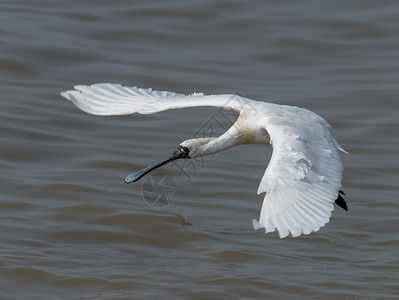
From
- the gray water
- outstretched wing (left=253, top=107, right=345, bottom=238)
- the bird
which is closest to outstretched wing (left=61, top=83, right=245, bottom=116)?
the bird

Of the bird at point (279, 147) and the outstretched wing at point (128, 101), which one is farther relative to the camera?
the outstretched wing at point (128, 101)

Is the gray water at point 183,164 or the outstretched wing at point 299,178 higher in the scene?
the outstretched wing at point 299,178

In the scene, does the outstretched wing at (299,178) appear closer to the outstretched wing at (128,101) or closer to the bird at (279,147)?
the bird at (279,147)

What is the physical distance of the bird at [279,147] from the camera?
6289mm

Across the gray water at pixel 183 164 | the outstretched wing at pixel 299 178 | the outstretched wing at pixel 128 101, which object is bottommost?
the gray water at pixel 183 164

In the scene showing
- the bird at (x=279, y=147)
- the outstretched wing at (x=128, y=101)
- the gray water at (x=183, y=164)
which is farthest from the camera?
the outstretched wing at (x=128, y=101)

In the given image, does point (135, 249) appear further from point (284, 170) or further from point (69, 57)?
point (69, 57)

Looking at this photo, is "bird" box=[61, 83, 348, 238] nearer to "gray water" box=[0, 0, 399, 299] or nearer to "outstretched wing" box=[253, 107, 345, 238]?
"outstretched wing" box=[253, 107, 345, 238]

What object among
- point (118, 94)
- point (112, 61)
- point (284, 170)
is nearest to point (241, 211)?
point (118, 94)

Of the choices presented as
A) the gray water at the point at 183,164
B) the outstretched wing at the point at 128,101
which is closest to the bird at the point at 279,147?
the outstretched wing at the point at 128,101

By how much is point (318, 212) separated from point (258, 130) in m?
2.13

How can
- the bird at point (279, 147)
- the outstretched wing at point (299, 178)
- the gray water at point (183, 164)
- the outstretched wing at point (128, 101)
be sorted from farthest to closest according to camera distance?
the outstretched wing at point (128, 101) < the gray water at point (183, 164) < the bird at point (279, 147) < the outstretched wing at point (299, 178)

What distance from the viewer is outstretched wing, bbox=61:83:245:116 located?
8.45 metres

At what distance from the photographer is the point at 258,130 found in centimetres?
838
